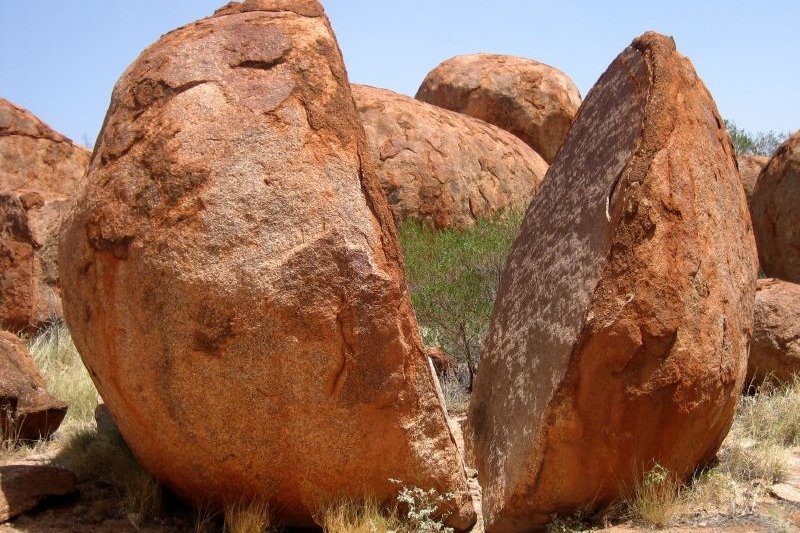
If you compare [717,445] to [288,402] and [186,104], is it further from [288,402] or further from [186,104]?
[186,104]

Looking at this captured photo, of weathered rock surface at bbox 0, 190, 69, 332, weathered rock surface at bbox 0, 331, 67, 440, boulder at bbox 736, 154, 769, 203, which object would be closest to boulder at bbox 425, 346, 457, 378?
weathered rock surface at bbox 0, 331, 67, 440

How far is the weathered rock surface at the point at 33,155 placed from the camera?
29.9 feet

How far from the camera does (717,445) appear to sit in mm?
3934

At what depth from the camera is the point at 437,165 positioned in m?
9.06

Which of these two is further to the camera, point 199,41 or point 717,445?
point 717,445

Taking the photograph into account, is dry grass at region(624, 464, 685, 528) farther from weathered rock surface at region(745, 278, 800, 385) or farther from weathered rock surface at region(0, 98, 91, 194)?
weathered rock surface at region(0, 98, 91, 194)

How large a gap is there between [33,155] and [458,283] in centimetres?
455

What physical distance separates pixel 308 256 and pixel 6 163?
268 inches

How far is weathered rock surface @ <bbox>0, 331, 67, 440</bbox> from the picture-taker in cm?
473

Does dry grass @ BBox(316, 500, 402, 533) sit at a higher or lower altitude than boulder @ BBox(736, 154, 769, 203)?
lower

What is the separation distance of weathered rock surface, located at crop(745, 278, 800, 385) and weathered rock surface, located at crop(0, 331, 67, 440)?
152 inches

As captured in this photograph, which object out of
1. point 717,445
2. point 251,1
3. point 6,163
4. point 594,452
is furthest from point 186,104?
point 6,163

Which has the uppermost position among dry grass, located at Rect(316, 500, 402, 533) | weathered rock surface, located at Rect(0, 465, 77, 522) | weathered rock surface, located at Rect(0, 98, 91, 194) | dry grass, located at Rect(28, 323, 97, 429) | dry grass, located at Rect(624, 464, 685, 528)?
weathered rock surface, located at Rect(0, 98, 91, 194)

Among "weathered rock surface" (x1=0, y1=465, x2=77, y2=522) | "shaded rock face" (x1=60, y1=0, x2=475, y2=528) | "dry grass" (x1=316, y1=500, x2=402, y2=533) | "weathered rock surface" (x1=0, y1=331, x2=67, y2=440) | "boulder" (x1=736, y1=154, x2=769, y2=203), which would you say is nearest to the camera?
"shaded rock face" (x1=60, y1=0, x2=475, y2=528)
